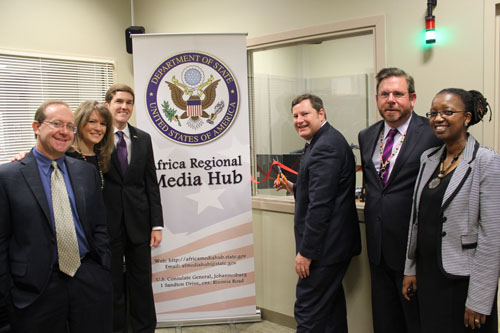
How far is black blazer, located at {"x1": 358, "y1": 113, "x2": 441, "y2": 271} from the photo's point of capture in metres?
1.99

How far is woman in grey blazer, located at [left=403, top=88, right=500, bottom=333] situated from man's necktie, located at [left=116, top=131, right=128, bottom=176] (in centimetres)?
171

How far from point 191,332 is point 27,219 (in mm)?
1757

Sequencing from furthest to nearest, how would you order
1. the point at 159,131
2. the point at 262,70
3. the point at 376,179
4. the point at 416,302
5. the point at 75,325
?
the point at 262,70 → the point at 159,131 → the point at 376,179 → the point at 416,302 → the point at 75,325

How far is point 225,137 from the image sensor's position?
2.86 meters

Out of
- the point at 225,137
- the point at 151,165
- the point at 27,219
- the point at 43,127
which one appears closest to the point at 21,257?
the point at 27,219

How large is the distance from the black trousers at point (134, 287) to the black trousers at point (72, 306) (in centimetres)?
59

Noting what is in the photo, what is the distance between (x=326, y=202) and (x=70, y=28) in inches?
112

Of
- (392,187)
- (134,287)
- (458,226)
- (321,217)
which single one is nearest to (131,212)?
(134,287)

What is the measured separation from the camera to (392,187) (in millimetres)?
2035

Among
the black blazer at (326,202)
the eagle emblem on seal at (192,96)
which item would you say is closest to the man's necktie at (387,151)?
the black blazer at (326,202)

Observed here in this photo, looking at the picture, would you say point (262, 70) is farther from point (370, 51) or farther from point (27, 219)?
point (27, 219)

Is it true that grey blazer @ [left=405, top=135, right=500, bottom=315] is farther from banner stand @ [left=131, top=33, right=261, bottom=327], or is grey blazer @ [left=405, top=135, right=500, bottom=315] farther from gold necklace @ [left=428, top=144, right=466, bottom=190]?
banner stand @ [left=131, top=33, right=261, bottom=327]

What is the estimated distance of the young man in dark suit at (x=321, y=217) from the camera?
7.22 feet

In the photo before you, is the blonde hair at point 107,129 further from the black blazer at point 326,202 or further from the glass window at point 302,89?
the glass window at point 302,89
